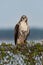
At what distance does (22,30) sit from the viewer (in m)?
7.18

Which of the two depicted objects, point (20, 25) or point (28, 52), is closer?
point (28, 52)

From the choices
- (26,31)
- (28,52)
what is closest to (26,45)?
(28,52)

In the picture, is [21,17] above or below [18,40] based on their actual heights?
above

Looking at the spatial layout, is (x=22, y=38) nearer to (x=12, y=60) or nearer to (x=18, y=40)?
(x=18, y=40)

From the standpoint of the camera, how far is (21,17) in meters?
7.60

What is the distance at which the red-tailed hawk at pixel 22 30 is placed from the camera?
23.5ft

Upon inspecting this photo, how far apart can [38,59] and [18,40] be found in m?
2.79

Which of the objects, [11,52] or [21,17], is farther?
[21,17]

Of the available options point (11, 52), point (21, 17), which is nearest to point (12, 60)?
point (11, 52)

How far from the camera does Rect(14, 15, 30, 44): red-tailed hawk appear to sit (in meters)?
7.18

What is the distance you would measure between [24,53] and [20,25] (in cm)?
263

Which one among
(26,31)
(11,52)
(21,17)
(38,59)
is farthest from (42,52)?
(21,17)

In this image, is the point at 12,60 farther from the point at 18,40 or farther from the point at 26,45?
the point at 18,40

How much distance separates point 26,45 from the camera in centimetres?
480
